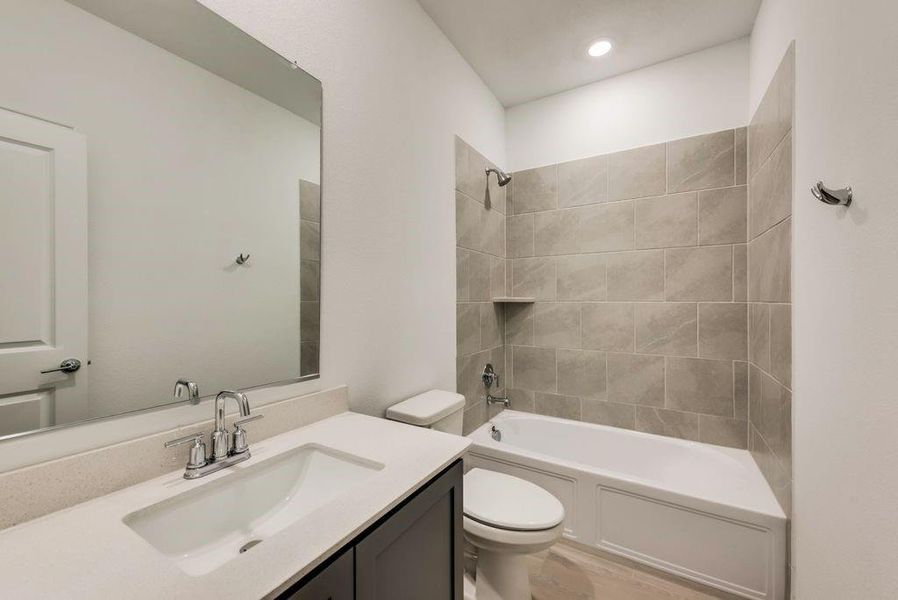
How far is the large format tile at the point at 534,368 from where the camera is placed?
2631 millimetres

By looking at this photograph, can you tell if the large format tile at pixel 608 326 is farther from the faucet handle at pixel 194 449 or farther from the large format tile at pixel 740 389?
the faucet handle at pixel 194 449

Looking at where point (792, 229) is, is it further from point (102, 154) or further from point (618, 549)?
point (102, 154)

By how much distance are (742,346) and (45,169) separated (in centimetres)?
291

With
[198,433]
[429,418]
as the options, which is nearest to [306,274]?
[198,433]

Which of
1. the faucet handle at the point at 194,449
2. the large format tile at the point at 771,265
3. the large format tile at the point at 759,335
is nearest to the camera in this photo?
the faucet handle at the point at 194,449

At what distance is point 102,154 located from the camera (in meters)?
0.82

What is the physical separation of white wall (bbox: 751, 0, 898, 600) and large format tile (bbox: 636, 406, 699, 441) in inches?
33.7

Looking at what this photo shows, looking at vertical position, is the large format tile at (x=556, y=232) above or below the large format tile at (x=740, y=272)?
above

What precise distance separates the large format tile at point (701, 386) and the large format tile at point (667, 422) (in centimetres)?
5

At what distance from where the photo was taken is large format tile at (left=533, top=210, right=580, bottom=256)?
8.38 feet

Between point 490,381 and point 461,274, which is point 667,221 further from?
point 490,381

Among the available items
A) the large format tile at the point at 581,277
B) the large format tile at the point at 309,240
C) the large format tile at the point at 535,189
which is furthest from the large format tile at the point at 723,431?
the large format tile at the point at 309,240

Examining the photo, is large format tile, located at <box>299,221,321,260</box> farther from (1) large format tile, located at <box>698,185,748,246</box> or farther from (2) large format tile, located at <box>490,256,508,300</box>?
(1) large format tile, located at <box>698,185,748,246</box>

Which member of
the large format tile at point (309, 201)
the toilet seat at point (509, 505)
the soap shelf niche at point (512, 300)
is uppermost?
the large format tile at point (309, 201)
